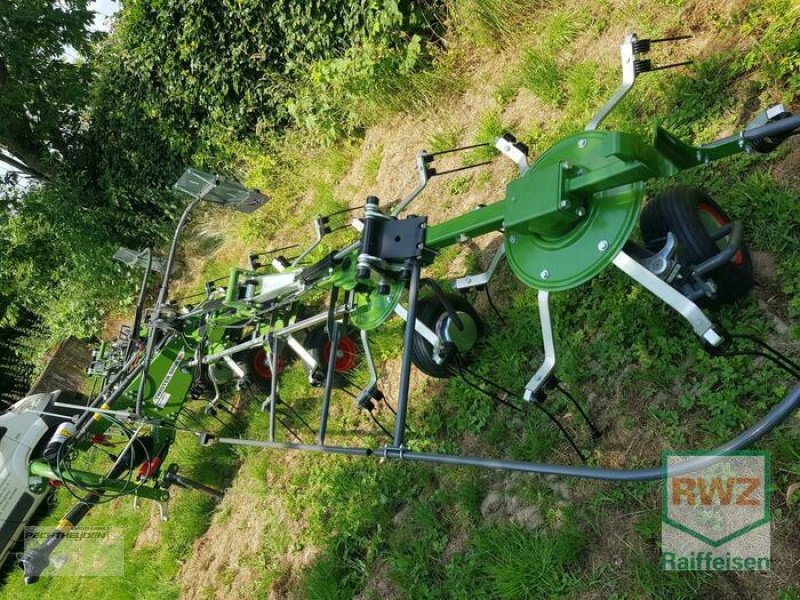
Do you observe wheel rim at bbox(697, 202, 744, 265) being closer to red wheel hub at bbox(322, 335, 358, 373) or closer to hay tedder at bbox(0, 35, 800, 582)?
hay tedder at bbox(0, 35, 800, 582)

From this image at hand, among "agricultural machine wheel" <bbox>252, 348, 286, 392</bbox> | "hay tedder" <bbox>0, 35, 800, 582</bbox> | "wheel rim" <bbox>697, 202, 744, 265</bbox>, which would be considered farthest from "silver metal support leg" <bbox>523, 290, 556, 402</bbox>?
"agricultural machine wheel" <bbox>252, 348, 286, 392</bbox>

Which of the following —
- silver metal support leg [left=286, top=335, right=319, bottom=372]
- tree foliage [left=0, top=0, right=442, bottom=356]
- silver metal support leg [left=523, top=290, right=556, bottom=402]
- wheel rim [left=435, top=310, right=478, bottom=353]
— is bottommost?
silver metal support leg [left=523, top=290, right=556, bottom=402]

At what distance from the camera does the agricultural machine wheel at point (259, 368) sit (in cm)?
524

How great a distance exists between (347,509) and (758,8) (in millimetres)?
3661

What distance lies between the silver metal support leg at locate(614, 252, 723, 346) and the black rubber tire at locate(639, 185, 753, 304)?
282 mm

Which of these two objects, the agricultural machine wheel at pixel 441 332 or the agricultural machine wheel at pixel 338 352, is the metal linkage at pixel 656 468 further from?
the agricultural machine wheel at pixel 338 352

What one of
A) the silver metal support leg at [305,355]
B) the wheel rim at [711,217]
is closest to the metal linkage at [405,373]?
the wheel rim at [711,217]

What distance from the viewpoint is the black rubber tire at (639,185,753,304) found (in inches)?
92.8

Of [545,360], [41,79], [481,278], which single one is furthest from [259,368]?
[41,79]

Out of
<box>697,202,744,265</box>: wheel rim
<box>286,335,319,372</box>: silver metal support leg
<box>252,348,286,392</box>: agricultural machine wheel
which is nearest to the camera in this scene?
<box>697,202,744,265</box>: wheel rim

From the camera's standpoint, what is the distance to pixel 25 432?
5512 mm

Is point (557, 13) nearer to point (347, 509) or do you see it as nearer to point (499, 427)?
point (499, 427)

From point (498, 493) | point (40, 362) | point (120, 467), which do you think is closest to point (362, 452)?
point (498, 493)

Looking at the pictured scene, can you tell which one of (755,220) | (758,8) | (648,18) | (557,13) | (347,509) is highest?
(557,13)
